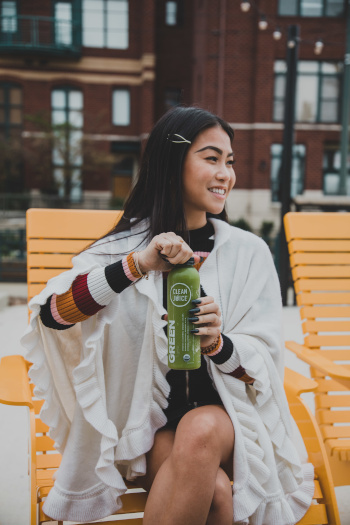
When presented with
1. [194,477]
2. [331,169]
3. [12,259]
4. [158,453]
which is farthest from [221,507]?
[331,169]

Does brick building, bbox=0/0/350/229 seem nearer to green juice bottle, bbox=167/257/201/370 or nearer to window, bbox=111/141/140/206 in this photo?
window, bbox=111/141/140/206

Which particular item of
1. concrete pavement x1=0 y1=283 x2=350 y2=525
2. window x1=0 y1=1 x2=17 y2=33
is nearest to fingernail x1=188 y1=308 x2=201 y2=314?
concrete pavement x1=0 y1=283 x2=350 y2=525

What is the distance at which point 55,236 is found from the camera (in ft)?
7.96

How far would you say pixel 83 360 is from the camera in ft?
5.63

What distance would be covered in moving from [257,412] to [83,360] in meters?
0.62

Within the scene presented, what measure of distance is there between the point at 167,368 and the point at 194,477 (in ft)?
1.33

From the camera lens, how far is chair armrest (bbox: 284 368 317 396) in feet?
6.11

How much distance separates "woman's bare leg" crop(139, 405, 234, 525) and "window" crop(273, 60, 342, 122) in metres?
20.6

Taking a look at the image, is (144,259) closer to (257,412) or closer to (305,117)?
(257,412)

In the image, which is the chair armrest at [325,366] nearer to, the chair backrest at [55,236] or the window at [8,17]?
the chair backrest at [55,236]

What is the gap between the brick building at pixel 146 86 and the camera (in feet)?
67.1

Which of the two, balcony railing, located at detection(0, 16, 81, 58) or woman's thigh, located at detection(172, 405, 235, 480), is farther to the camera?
balcony railing, located at detection(0, 16, 81, 58)

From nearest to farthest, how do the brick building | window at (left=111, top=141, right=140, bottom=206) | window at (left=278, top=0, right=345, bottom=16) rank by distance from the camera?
the brick building, window at (left=278, top=0, right=345, bottom=16), window at (left=111, top=141, right=140, bottom=206)

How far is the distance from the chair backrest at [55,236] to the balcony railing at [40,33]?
22.9 metres
